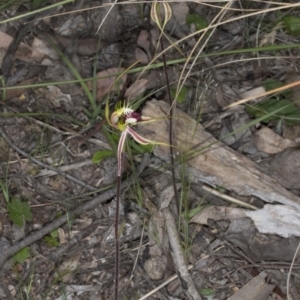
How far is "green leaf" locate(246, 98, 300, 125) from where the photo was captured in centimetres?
222

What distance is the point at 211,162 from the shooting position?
85.0 inches

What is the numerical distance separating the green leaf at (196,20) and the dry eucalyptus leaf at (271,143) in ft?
1.62

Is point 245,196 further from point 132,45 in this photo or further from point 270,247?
point 132,45

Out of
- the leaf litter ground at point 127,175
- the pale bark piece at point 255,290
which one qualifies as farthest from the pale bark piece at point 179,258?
the pale bark piece at point 255,290

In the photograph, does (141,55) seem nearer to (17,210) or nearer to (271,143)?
(271,143)

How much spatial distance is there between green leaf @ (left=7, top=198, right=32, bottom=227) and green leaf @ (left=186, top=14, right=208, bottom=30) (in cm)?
92

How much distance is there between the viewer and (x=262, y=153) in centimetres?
225

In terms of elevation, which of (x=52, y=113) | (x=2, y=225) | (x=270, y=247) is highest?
(x=52, y=113)

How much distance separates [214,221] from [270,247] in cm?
20

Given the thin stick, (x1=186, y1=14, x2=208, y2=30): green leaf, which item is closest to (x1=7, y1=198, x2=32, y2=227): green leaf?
the thin stick

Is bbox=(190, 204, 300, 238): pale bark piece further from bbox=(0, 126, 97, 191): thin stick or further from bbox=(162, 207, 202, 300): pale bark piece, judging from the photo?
bbox=(0, 126, 97, 191): thin stick

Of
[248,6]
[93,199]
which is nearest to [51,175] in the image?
[93,199]

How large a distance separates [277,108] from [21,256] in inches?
38.4

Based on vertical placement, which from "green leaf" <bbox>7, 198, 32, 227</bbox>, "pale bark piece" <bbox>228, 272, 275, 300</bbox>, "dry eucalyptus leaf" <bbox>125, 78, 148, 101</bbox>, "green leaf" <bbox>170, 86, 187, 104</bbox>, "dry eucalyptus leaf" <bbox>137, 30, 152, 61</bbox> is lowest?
"pale bark piece" <bbox>228, 272, 275, 300</bbox>
